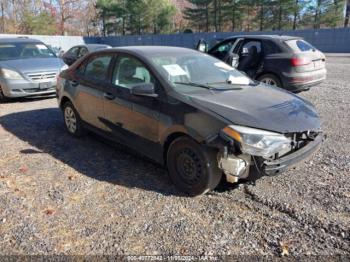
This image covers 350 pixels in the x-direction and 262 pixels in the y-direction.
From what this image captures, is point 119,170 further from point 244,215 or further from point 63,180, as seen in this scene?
point 244,215

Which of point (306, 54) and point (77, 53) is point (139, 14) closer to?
point (77, 53)

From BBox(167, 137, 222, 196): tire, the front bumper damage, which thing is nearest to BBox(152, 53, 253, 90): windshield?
BBox(167, 137, 222, 196): tire

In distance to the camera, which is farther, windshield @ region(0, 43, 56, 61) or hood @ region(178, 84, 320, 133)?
windshield @ region(0, 43, 56, 61)

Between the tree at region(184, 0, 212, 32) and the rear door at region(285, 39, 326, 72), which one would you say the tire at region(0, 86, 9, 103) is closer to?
the rear door at region(285, 39, 326, 72)

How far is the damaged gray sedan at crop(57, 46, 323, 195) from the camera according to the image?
327 cm

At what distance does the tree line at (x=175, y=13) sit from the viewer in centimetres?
3956

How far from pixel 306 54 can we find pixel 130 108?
5570 millimetres

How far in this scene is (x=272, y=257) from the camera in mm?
2711

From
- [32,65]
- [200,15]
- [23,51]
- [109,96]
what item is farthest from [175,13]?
[109,96]

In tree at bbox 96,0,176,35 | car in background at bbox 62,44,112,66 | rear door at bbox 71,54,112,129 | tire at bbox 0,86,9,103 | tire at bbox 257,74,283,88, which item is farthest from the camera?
tree at bbox 96,0,176,35

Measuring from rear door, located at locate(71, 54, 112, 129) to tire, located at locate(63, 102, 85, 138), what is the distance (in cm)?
18

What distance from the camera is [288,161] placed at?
338 centimetres

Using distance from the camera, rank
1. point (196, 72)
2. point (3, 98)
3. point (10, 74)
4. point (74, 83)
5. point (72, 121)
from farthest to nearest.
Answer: point (3, 98), point (10, 74), point (72, 121), point (74, 83), point (196, 72)

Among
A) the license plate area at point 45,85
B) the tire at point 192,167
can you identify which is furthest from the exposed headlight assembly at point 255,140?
the license plate area at point 45,85
